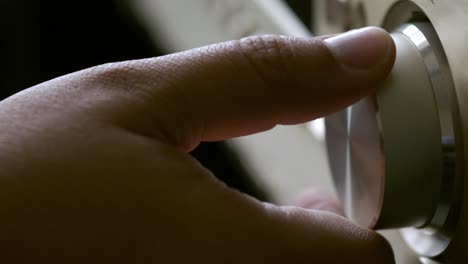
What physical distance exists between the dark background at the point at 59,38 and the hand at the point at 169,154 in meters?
0.61

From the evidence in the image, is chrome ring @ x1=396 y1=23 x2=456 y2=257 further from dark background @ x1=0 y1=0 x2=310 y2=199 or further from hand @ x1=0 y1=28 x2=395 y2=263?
dark background @ x1=0 y1=0 x2=310 y2=199

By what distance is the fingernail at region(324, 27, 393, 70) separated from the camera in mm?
247

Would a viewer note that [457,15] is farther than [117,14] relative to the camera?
No

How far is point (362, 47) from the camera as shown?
26cm

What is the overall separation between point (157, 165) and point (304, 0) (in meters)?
0.28

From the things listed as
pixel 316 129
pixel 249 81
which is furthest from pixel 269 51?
pixel 316 129

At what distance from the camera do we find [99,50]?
92 centimetres

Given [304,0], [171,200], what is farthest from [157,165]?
[304,0]

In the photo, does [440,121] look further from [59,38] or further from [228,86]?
[59,38]

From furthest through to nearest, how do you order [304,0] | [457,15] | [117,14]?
1. [117,14]
2. [304,0]
3. [457,15]

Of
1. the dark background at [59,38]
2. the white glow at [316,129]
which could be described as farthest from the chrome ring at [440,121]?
the dark background at [59,38]

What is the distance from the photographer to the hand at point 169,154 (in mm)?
224

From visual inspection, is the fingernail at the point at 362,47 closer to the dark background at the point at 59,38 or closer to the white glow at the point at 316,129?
the white glow at the point at 316,129

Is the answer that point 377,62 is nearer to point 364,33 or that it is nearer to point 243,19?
point 364,33
